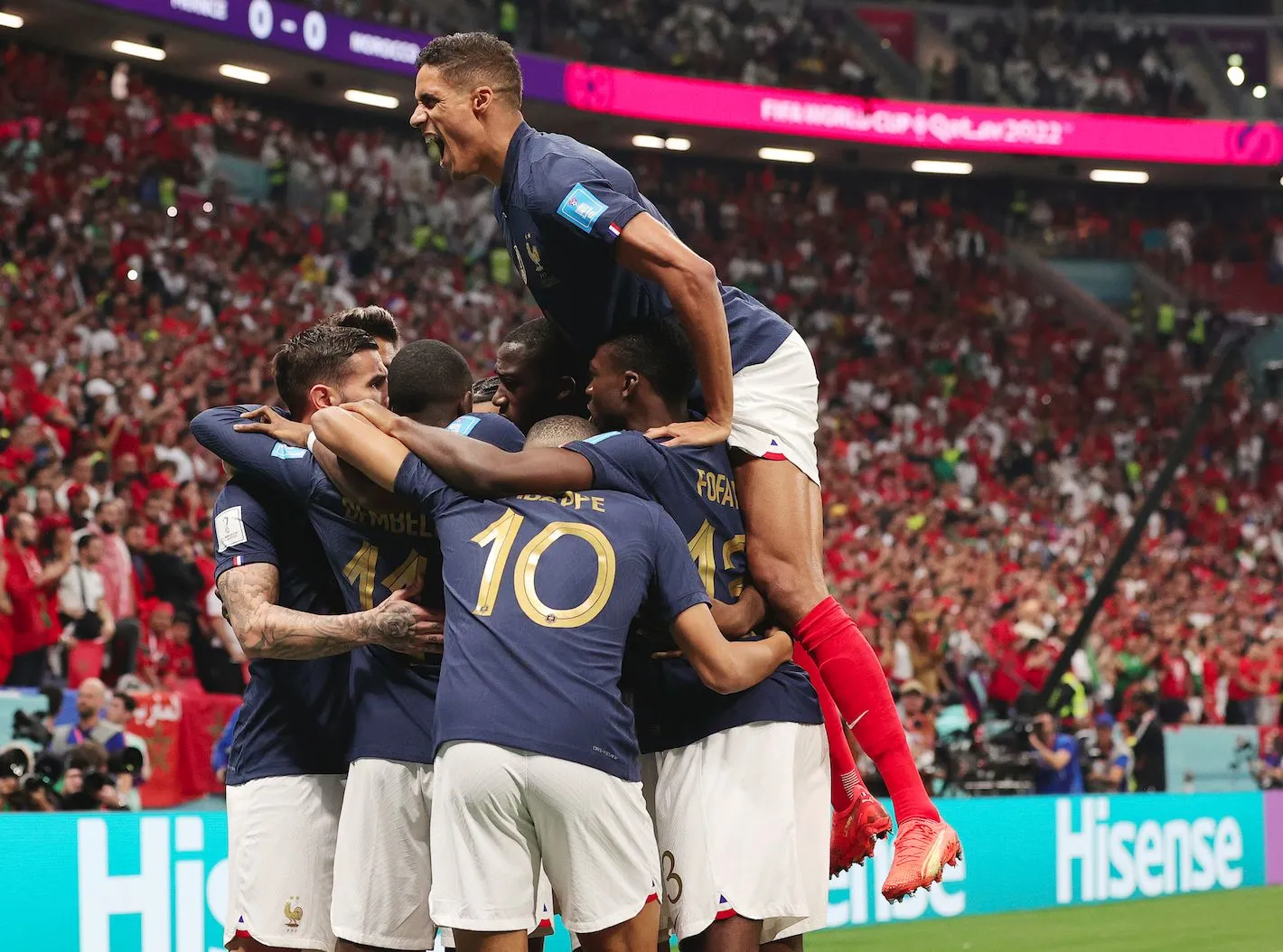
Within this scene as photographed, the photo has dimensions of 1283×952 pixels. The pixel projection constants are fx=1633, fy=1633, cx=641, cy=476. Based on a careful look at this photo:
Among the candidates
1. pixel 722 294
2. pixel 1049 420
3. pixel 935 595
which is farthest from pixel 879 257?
pixel 722 294

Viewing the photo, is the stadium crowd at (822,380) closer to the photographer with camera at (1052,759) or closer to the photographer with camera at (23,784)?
the photographer with camera at (1052,759)

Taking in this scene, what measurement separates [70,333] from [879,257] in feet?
50.7

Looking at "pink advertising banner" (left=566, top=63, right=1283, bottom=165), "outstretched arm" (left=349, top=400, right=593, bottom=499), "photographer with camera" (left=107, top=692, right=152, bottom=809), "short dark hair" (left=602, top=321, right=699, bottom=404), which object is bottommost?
"photographer with camera" (left=107, top=692, right=152, bottom=809)

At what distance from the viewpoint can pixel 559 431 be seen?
4.48 meters

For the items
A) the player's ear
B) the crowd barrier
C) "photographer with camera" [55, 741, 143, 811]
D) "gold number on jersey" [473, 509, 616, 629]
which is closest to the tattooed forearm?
"gold number on jersey" [473, 509, 616, 629]

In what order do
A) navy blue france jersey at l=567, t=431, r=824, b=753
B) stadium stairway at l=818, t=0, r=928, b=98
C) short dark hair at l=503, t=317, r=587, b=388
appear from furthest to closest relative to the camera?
1. stadium stairway at l=818, t=0, r=928, b=98
2. short dark hair at l=503, t=317, r=587, b=388
3. navy blue france jersey at l=567, t=431, r=824, b=753

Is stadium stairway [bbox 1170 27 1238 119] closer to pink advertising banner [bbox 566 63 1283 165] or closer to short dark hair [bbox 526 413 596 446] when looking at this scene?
pink advertising banner [bbox 566 63 1283 165]

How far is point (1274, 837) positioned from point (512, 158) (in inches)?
439

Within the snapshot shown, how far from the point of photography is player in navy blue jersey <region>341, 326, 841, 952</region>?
4320 mm

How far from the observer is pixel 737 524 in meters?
4.58

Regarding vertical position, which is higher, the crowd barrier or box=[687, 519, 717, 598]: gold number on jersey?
box=[687, 519, 717, 598]: gold number on jersey

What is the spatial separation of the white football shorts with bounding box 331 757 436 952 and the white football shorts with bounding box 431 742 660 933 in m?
0.45

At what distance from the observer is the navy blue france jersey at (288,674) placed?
4.61 metres

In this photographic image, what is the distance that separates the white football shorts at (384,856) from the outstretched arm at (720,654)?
0.76 metres
